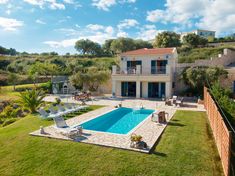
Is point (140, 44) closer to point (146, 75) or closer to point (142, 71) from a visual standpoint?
point (142, 71)

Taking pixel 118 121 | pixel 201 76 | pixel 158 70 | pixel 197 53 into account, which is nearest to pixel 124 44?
pixel 197 53

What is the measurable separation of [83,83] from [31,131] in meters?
18.4

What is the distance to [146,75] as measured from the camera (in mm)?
26812

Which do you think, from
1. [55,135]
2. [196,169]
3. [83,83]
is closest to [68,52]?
[83,83]

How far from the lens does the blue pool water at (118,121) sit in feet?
46.9

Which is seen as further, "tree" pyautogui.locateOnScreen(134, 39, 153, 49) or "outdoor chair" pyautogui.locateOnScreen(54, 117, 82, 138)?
"tree" pyautogui.locateOnScreen(134, 39, 153, 49)

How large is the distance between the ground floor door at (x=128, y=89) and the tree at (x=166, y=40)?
31.4m

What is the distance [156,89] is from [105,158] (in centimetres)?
1983

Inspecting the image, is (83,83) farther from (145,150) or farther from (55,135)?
(145,150)

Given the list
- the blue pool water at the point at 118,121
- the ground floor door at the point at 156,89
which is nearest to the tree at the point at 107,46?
the ground floor door at the point at 156,89

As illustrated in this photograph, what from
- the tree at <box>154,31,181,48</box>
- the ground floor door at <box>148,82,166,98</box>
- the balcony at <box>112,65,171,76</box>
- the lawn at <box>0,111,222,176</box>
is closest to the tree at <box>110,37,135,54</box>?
the tree at <box>154,31,181,48</box>

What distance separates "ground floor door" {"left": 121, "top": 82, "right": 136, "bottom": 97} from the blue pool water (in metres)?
8.61

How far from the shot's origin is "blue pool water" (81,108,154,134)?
46.9 feet

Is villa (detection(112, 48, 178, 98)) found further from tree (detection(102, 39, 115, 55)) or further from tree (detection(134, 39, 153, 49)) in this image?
tree (detection(102, 39, 115, 55))
